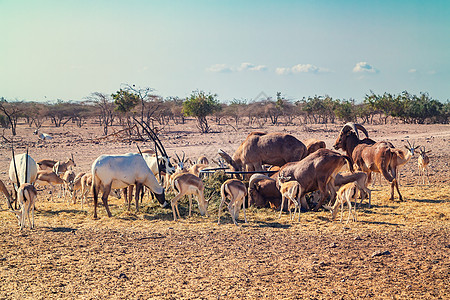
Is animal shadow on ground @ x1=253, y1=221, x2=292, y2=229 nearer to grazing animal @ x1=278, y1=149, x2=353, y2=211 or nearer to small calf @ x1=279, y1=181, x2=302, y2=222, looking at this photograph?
small calf @ x1=279, y1=181, x2=302, y2=222

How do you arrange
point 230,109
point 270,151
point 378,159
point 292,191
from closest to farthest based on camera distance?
point 292,191 < point 378,159 < point 270,151 < point 230,109

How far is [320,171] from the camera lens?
11438mm

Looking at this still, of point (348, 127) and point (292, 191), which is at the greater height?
point (348, 127)

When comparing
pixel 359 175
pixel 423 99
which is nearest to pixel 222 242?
pixel 359 175

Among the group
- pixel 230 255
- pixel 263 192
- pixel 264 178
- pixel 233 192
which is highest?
pixel 264 178

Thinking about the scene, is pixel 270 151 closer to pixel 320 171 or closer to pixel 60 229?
pixel 320 171

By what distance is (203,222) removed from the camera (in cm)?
1084

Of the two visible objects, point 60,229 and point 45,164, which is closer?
point 60,229

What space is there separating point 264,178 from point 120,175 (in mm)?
3840

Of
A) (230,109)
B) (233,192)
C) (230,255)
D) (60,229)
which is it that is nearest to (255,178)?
(233,192)

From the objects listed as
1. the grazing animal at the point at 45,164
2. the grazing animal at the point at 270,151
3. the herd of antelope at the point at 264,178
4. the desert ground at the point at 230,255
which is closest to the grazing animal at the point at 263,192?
the herd of antelope at the point at 264,178

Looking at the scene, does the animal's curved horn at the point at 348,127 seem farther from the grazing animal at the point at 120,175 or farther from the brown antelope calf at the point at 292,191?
the grazing animal at the point at 120,175

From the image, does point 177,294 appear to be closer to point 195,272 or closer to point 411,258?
point 195,272

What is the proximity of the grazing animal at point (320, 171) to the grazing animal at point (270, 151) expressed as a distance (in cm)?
206
